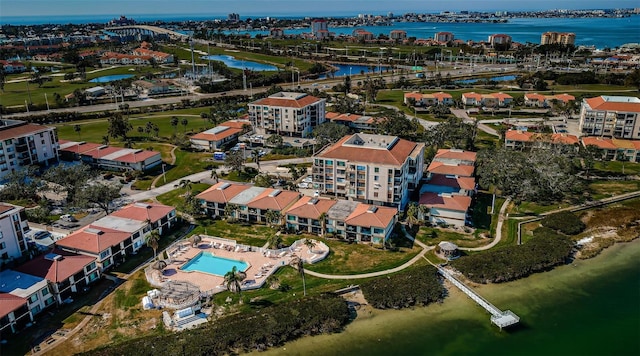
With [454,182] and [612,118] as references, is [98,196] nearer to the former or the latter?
[454,182]

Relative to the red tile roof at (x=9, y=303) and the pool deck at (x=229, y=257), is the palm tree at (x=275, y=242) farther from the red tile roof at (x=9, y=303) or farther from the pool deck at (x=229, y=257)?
the red tile roof at (x=9, y=303)

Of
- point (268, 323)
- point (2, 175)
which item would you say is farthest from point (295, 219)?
point (2, 175)

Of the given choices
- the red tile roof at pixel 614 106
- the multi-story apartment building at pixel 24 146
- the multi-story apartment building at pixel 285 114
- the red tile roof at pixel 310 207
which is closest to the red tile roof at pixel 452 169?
the red tile roof at pixel 310 207

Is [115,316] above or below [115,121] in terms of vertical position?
below

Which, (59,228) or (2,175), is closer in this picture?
(59,228)

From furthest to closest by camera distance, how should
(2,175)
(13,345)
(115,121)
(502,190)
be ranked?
(115,121)
(2,175)
(502,190)
(13,345)

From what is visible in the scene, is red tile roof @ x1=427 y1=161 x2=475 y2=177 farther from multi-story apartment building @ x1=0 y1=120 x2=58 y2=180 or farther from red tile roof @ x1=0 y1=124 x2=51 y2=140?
red tile roof @ x1=0 y1=124 x2=51 y2=140

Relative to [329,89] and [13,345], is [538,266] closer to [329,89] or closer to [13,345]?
[13,345]

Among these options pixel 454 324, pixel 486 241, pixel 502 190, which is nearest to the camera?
pixel 454 324
